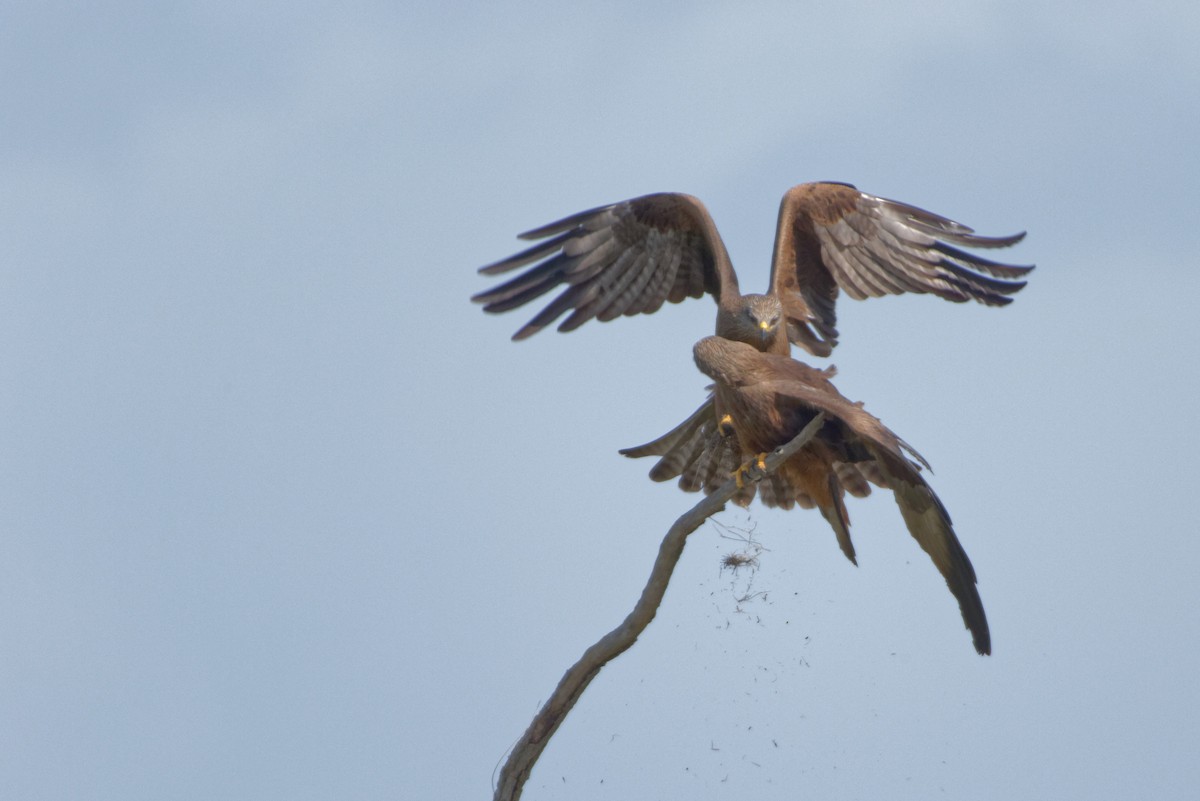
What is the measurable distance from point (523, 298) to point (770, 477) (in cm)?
161

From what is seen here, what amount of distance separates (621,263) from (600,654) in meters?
3.05

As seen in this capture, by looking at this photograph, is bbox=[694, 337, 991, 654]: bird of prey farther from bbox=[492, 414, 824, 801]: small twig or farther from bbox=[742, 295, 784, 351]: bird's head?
bbox=[492, 414, 824, 801]: small twig

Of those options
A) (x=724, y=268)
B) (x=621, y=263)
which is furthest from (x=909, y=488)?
(x=621, y=263)

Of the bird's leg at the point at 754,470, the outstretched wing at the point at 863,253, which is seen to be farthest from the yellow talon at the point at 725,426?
the outstretched wing at the point at 863,253

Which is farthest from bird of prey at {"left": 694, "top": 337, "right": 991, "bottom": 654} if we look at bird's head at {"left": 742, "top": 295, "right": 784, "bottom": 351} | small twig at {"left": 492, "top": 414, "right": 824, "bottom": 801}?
small twig at {"left": 492, "top": 414, "right": 824, "bottom": 801}

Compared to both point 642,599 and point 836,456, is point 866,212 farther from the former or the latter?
point 642,599

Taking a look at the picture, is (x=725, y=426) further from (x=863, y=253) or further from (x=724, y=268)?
(x=863, y=253)

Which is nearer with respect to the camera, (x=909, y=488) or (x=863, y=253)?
(x=909, y=488)

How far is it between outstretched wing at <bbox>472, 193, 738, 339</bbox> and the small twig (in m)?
2.13

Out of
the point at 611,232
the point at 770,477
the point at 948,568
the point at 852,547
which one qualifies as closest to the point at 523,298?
the point at 611,232

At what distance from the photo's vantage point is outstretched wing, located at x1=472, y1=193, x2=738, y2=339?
9.27 meters

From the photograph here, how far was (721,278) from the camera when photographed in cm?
950

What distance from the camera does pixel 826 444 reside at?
26.8 feet

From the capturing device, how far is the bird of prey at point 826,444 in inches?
297
